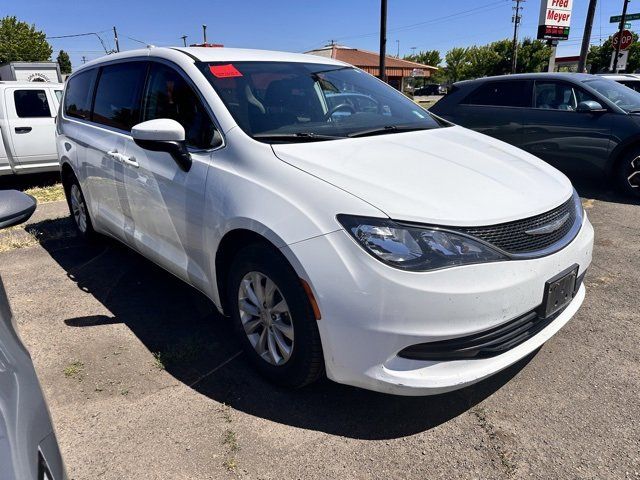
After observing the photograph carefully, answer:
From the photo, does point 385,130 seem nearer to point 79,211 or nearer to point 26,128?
point 79,211

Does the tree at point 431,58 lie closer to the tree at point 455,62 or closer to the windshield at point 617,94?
the tree at point 455,62

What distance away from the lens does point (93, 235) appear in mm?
4812

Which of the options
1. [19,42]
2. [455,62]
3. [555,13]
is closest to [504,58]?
[455,62]

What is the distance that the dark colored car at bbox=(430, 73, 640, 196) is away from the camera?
20.5ft

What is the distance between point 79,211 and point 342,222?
380 cm

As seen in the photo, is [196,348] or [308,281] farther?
[196,348]

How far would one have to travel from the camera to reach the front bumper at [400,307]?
1982 millimetres

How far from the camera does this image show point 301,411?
96.0 inches

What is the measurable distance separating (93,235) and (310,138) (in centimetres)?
306

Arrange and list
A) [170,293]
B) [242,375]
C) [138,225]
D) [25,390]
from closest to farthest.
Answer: [25,390], [242,375], [138,225], [170,293]

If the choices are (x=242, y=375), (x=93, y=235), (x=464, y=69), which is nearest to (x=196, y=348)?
(x=242, y=375)

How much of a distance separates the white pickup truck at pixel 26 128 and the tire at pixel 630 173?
8.20 meters

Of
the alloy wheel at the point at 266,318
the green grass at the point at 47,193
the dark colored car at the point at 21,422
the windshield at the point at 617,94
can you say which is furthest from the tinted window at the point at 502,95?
the dark colored car at the point at 21,422

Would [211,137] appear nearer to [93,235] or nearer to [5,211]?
[5,211]
